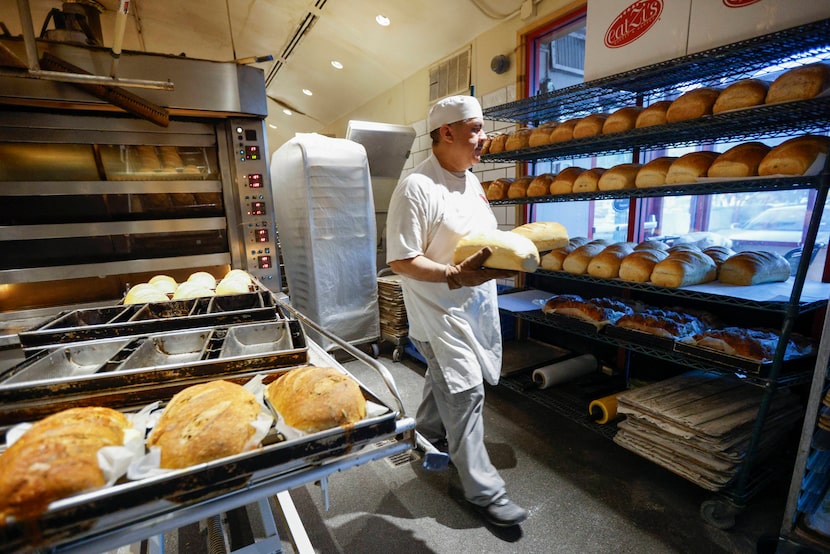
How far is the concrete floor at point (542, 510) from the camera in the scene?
1551 millimetres

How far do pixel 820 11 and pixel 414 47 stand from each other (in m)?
3.12

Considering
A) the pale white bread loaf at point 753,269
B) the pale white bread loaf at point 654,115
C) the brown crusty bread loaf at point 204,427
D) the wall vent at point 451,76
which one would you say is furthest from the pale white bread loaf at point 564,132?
the brown crusty bread loaf at point 204,427

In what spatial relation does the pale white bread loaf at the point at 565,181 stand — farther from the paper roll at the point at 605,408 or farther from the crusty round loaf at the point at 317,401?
the crusty round loaf at the point at 317,401

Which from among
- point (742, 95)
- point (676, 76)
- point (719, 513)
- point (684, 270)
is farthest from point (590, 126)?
point (719, 513)

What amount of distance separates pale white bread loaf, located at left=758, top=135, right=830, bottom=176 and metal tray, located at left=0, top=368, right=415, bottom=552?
66.5 inches

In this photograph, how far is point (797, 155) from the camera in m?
1.40

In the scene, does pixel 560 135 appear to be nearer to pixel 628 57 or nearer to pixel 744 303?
pixel 628 57

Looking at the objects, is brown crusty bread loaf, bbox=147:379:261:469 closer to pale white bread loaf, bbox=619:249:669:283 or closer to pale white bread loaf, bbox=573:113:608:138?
pale white bread loaf, bbox=619:249:669:283

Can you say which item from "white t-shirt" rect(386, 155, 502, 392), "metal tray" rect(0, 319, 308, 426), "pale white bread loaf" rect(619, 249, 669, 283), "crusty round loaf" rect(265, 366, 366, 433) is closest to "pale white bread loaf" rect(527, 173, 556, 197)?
"pale white bread loaf" rect(619, 249, 669, 283)

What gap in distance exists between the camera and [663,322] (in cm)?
188

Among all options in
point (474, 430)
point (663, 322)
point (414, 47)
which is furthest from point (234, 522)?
point (414, 47)

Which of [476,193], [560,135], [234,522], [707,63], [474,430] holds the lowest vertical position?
[234,522]

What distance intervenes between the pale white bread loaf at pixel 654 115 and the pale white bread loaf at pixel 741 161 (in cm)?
31

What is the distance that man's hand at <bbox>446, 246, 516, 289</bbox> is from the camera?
1355 mm
